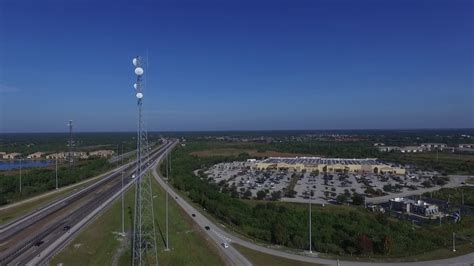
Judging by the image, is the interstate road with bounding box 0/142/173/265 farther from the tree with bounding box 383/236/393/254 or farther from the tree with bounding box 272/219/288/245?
the tree with bounding box 383/236/393/254

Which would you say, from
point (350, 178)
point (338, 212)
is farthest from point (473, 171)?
point (338, 212)

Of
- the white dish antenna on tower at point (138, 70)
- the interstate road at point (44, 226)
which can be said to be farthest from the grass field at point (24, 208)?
the white dish antenna on tower at point (138, 70)

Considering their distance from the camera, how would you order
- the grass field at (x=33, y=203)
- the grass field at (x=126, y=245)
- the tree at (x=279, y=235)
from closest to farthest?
the grass field at (x=126, y=245), the tree at (x=279, y=235), the grass field at (x=33, y=203)

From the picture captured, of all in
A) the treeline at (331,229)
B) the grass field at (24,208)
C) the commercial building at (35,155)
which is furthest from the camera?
the commercial building at (35,155)

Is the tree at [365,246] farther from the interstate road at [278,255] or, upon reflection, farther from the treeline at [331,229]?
the interstate road at [278,255]

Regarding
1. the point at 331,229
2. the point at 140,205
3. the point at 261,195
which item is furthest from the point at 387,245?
the point at 261,195

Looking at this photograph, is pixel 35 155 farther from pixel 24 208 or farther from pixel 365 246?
pixel 365 246
